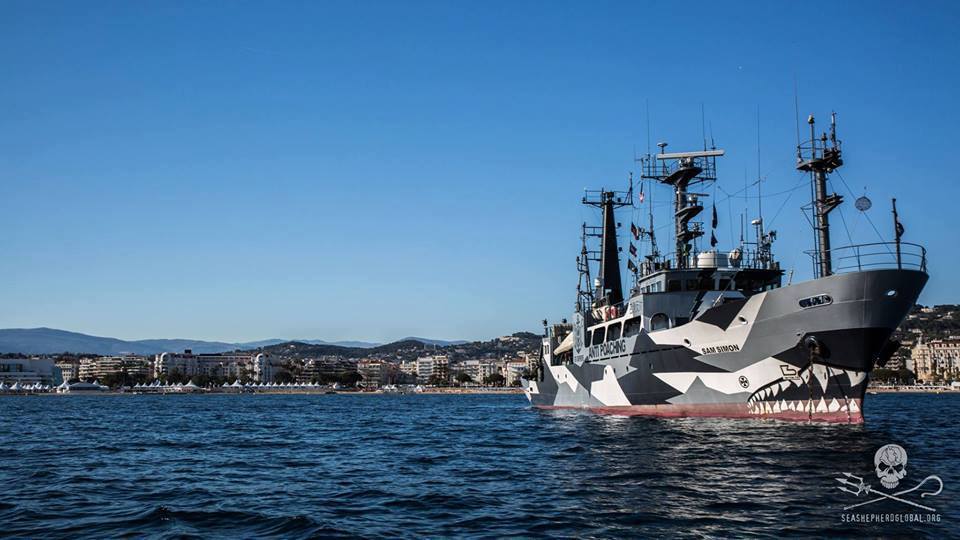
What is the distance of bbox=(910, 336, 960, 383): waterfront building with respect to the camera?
17825cm

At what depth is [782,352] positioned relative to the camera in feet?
96.8

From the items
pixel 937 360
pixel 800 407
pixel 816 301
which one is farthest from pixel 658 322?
pixel 937 360

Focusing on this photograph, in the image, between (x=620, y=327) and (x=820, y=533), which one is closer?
(x=820, y=533)

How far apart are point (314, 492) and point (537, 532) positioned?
672cm

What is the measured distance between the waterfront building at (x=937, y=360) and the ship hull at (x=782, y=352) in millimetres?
171822

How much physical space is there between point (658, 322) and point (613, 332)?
596 centimetres

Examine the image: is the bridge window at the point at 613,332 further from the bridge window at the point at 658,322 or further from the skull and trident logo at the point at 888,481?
the skull and trident logo at the point at 888,481

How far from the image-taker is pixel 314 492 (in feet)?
55.3

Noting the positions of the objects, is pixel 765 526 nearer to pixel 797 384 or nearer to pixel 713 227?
pixel 797 384

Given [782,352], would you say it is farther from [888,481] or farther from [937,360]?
[937,360]

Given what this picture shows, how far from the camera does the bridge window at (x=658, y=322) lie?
37.5 meters

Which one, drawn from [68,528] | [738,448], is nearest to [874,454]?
[738,448]

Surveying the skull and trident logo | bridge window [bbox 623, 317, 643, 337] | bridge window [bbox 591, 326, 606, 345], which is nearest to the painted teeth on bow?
the skull and trident logo

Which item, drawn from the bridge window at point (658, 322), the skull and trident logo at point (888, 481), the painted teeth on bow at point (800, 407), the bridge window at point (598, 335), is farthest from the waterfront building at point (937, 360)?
the skull and trident logo at point (888, 481)
